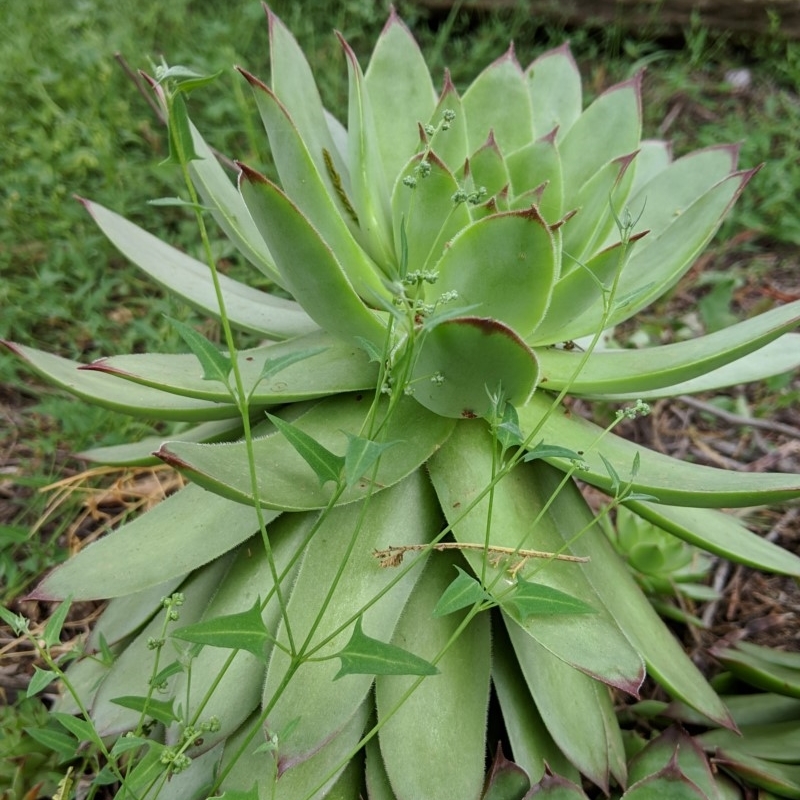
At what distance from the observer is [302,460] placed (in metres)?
0.85

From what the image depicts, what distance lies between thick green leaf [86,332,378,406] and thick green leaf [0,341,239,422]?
4 cm

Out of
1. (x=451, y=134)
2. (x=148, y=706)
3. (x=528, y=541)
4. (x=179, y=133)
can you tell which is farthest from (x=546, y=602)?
(x=451, y=134)

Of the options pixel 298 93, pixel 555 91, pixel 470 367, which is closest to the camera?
pixel 470 367

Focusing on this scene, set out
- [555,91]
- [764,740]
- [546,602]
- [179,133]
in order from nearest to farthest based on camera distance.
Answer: [179,133]
[546,602]
[764,740]
[555,91]

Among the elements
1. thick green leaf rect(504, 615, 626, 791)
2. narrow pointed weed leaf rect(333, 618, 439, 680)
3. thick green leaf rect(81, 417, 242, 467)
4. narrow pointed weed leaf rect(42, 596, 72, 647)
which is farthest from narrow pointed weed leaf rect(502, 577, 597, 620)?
thick green leaf rect(81, 417, 242, 467)

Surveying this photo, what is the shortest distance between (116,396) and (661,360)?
72 centimetres

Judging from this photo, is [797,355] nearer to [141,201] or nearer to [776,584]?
[776,584]

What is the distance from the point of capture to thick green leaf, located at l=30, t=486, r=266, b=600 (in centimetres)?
88

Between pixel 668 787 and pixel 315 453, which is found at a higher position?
pixel 315 453

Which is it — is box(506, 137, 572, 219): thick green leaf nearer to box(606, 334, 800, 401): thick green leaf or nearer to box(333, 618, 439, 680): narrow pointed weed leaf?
box(606, 334, 800, 401): thick green leaf

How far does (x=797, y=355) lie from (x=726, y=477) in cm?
36

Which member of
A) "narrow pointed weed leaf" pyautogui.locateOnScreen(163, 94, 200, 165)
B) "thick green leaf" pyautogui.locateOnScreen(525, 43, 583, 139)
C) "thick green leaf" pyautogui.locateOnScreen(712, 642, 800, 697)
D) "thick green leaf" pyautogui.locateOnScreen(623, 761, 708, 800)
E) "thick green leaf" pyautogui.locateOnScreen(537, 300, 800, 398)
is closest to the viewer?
"narrow pointed weed leaf" pyautogui.locateOnScreen(163, 94, 200, 165)

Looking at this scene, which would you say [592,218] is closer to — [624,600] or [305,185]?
[305,185]

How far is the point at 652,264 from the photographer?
1091 millimetres
